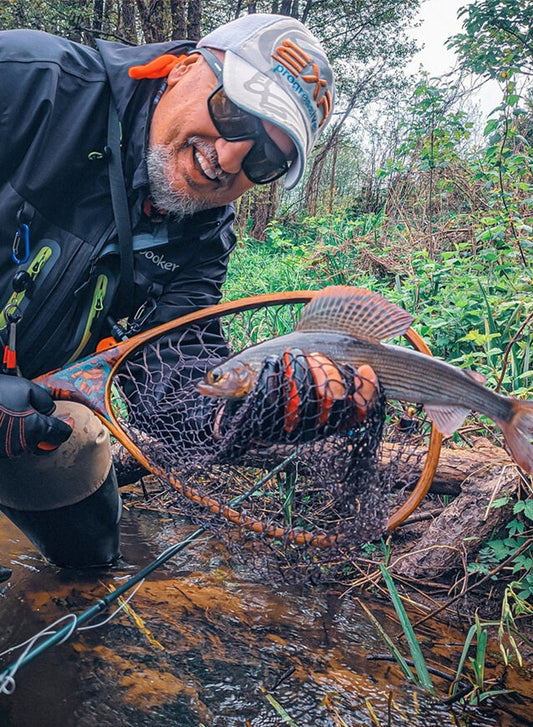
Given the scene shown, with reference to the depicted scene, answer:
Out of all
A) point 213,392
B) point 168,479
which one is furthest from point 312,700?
point 213,392

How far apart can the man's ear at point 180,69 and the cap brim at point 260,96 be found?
187mm

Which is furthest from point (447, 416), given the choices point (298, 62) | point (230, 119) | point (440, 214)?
point (440, 214)

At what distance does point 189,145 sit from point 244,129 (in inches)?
8.7

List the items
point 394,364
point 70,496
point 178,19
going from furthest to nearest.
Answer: point 178,19
point 70,496
point 394,364

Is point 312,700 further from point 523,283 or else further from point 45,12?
point 45,12

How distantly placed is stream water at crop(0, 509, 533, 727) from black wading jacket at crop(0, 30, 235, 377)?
97 centimetres

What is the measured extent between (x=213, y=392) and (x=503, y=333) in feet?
6.97

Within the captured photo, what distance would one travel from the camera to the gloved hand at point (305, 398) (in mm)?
1535

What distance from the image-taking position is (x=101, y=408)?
1916 millimetres

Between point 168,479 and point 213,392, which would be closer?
point 213,392

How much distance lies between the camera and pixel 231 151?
2.17m

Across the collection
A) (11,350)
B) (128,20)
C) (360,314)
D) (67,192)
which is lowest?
(11,350)

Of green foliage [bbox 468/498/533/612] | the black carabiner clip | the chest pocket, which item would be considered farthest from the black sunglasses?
green foliage [bbox 468/498/533/612]

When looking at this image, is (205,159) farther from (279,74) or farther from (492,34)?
(492,34)
